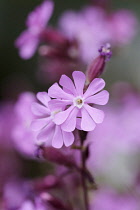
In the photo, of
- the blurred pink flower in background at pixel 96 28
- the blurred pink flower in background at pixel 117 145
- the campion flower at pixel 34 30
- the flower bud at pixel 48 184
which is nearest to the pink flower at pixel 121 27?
the blurred pink flower in background at pixel 96 28

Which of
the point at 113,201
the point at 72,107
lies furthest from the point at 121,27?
the point at 72,107

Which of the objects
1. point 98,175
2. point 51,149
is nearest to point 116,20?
point 98,175

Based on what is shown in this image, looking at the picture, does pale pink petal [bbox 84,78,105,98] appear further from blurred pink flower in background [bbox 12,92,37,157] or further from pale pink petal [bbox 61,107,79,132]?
blurred pink flower in background [bbox 12,92,37,157]

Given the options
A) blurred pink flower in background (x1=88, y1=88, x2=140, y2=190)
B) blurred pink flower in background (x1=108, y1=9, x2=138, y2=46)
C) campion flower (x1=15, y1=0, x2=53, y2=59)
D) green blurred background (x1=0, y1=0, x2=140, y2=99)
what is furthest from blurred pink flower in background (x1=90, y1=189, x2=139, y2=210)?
green blurred background (x1=0, y1=0, x2=140, y2=99)

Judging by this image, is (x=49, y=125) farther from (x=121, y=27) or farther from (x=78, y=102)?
(x=121, y=27)

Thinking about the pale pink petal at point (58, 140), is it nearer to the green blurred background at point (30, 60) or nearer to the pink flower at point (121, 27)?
the pink flower at point (121, 27)

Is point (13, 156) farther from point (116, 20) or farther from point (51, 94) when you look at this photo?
point (51, 94)
